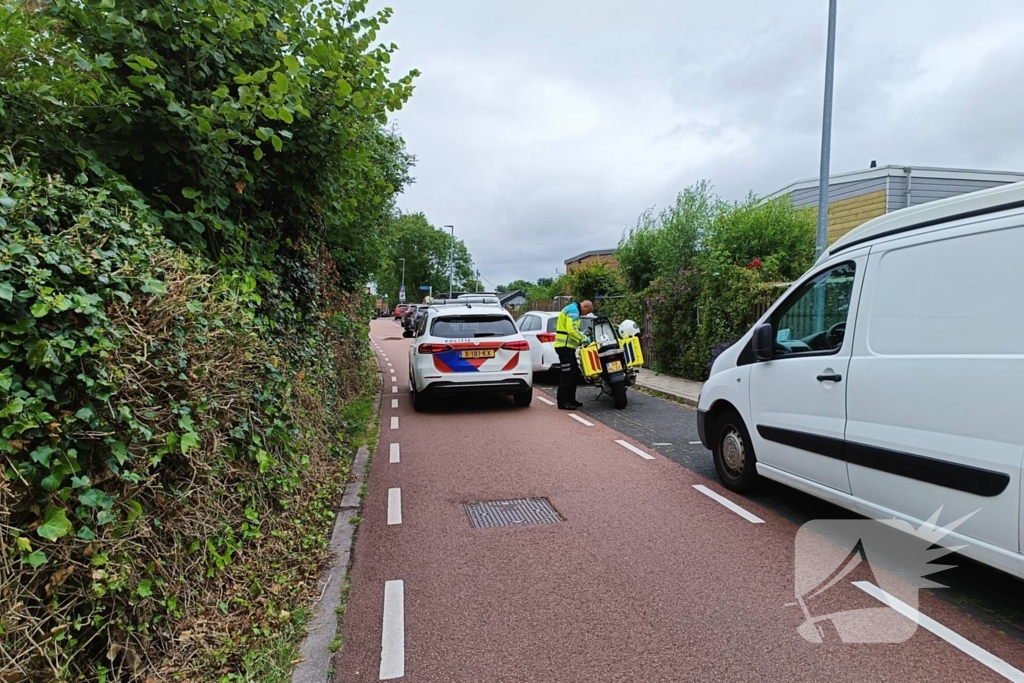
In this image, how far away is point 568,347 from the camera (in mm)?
9406

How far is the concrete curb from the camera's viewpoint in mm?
2778

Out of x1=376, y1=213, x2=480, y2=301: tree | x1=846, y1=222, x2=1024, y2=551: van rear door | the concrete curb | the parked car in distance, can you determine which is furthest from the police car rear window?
x1=376, y1=213, x2=480, y2=301: tree

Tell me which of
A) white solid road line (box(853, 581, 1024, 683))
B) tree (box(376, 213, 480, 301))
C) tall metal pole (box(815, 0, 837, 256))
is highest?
tree (box(376, 213, 480, 301))

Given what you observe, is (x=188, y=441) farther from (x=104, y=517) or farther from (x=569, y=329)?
(x=569, y=329)

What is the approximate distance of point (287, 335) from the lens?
529cm

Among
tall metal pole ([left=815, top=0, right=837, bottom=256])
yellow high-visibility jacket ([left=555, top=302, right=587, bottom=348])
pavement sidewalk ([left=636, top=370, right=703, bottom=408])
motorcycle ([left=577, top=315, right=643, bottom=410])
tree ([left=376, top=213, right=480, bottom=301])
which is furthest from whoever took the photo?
tree ([left=376, top=213, right=480, bottom=301])

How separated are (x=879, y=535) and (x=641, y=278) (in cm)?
1642

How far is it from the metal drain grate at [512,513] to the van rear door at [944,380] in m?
2.30

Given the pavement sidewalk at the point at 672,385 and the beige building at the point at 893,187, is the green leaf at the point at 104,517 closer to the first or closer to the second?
the pavement sidewalk at the point at 672,385

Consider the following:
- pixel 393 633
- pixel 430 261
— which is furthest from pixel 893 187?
pixel 430 261

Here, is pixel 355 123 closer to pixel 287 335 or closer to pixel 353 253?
pixel 287 335

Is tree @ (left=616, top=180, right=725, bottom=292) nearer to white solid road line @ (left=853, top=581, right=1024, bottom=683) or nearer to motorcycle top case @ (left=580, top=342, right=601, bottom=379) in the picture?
motorcycle top case @ (left=580, top=342, right=601, bottom=379)

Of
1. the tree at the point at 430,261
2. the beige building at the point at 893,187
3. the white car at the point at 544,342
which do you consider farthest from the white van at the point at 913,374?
the tree at the point at 430,261

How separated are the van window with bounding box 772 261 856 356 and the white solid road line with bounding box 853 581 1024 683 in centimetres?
157
